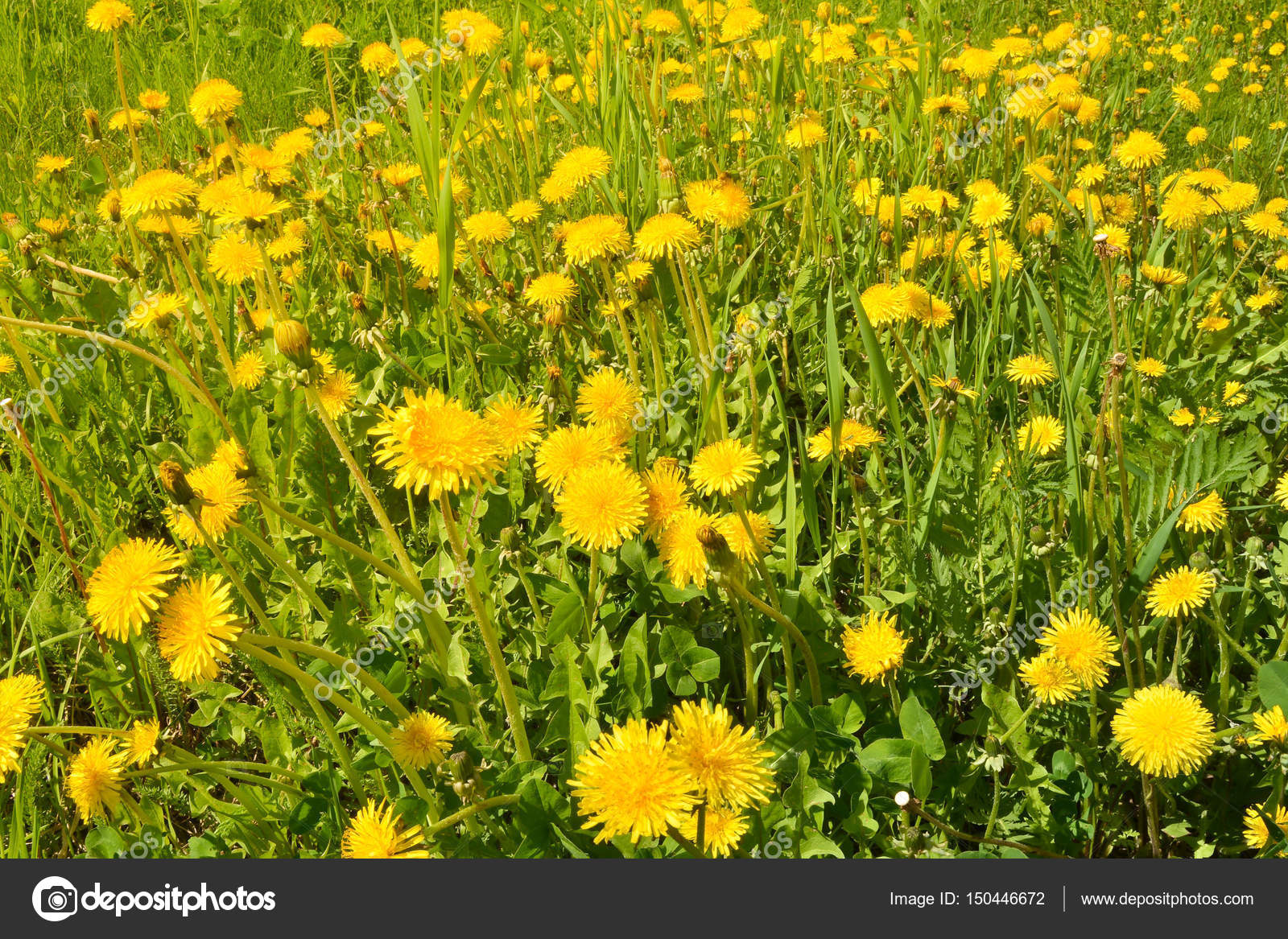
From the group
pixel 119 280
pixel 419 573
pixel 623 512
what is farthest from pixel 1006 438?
pixel 119 280

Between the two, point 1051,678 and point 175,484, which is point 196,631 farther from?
point 1051,678

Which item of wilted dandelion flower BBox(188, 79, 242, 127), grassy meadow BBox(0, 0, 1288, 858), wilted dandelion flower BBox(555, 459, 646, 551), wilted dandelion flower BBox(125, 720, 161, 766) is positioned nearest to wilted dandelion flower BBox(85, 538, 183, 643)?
grassy meadow BBox(0, 0, 1288, 858)

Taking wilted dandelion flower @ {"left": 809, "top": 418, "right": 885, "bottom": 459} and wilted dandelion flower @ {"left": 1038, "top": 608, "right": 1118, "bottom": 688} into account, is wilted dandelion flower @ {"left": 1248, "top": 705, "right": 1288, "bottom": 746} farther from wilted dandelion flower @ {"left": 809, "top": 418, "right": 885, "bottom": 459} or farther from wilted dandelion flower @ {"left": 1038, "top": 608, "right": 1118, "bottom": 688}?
wilted dandelion flower @ {"left": 809, "top": 418, "right": 885, "bottom": 459}

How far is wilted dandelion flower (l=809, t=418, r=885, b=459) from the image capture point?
145 cm

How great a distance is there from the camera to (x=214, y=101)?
2.08 m

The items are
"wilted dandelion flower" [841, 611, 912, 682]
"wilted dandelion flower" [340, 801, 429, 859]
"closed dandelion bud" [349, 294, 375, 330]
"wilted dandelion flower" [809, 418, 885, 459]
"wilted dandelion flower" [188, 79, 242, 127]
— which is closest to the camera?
"wilted dandelion flower" [340, 801, 429, 859]

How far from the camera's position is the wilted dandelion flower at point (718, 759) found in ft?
2.96

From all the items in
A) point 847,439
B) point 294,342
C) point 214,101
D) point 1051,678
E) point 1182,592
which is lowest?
point 1051,678

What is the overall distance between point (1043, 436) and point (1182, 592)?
0.36 metres

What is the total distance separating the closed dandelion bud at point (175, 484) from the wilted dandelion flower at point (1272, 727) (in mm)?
1259

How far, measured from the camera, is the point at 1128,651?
1392 mm

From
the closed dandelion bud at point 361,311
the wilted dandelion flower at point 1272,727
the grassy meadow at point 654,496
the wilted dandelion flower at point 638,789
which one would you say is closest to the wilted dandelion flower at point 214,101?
the grassy meadow at point 654,496

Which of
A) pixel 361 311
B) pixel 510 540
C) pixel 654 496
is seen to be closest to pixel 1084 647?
pixel 654 496

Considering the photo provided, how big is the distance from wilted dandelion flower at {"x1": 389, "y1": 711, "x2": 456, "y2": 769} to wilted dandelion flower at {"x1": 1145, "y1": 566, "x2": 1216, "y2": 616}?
37.4 inches
